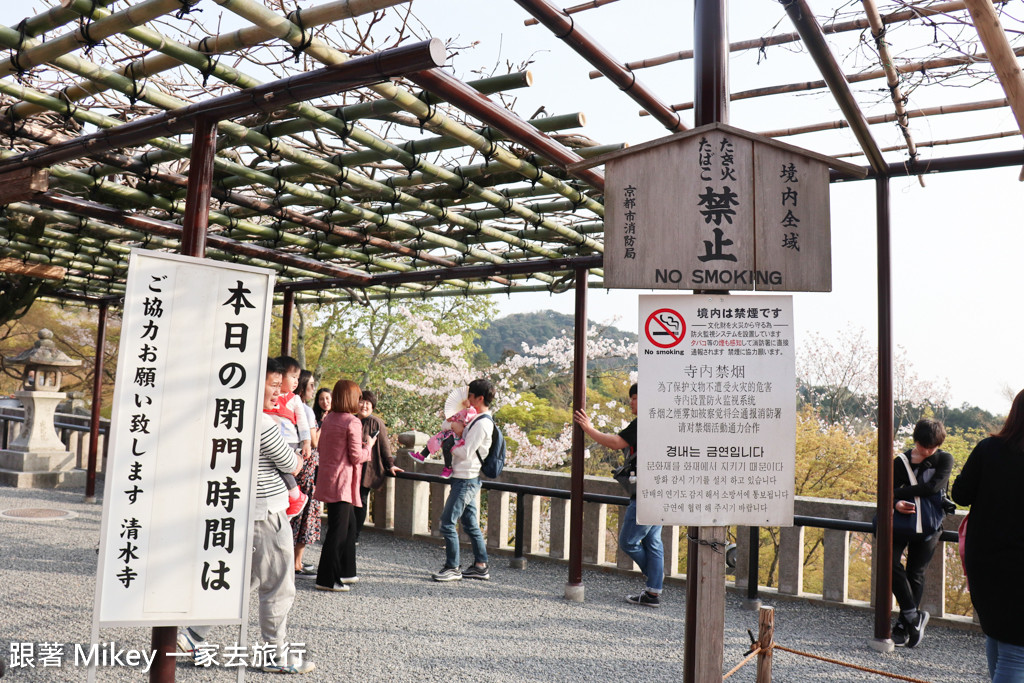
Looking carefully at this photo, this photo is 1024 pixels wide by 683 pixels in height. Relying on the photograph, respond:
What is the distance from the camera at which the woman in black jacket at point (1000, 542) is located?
299cm

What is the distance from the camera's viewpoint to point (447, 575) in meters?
6.65

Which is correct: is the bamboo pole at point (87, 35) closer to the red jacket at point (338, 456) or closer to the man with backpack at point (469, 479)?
the red jacket at point (338, 456)

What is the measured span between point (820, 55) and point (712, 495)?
226cm

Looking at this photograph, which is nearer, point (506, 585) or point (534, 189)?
point (534, 189)

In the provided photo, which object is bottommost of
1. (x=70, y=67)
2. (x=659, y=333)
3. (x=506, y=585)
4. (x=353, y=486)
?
(x=506, y=585)

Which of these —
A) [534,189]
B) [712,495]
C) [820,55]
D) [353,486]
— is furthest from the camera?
[353,486]

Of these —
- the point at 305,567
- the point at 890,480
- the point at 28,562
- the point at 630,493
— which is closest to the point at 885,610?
the point at 890,480

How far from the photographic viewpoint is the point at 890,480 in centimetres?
474

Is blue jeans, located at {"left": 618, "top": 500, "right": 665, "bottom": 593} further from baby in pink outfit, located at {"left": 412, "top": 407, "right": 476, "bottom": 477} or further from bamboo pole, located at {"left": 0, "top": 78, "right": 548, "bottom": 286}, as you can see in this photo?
bamboo pole, located at {"left": 0, "top": 78, "right": 548, "bottom": 286}

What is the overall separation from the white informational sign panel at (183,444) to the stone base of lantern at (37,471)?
9299 millimetres

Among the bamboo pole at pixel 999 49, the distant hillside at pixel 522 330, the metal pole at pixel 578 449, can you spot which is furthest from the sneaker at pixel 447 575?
the distant hillside at pixel 522 330

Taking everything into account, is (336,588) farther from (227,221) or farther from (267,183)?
(267,183)

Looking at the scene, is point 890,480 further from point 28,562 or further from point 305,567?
point 28,562

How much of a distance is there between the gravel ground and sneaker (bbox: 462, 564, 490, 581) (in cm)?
11
